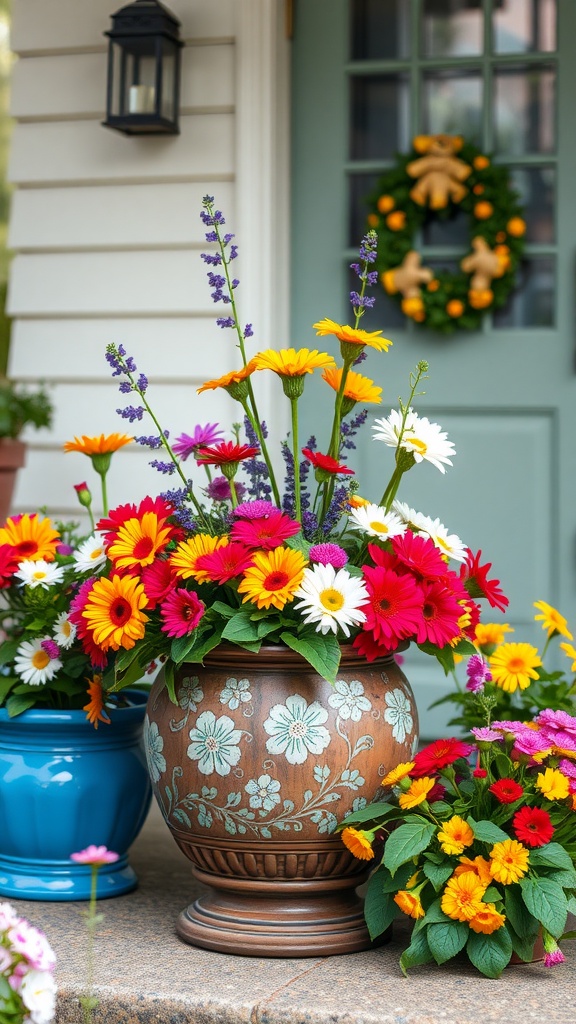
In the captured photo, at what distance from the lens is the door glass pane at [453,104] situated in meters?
2.74

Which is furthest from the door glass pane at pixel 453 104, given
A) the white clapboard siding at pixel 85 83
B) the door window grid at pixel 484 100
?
the white clapboard siding at pixel 85 83

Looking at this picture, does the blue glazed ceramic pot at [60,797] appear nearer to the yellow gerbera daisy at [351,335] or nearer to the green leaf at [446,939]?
the green leaf at [446,939]

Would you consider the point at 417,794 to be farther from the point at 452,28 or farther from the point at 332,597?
the point at 452,28

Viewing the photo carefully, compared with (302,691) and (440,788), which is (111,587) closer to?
(302,691)

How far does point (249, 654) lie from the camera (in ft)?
4.95

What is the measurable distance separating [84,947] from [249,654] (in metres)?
0.48

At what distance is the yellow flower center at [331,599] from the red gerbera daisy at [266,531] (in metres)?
0.09

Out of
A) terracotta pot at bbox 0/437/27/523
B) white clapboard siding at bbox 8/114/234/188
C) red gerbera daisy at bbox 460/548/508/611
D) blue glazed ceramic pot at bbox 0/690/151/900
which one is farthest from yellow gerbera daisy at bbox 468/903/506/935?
white clapboard siding at bbox 8/114/234/188

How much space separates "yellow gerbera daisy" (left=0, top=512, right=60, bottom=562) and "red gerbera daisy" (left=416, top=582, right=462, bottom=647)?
650 millimetres

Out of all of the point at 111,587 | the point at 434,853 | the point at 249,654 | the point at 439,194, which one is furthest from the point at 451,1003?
the point at 439,194

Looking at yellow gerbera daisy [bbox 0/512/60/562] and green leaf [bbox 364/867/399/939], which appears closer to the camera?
green leaf [bbox 364/867/399/939]

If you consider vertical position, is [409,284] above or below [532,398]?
above

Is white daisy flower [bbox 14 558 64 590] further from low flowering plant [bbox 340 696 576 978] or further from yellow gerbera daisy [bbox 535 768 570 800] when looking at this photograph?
yellow gerbera daisy [bbox 535 768 570 800]

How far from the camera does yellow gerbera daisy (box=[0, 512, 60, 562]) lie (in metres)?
1.84
